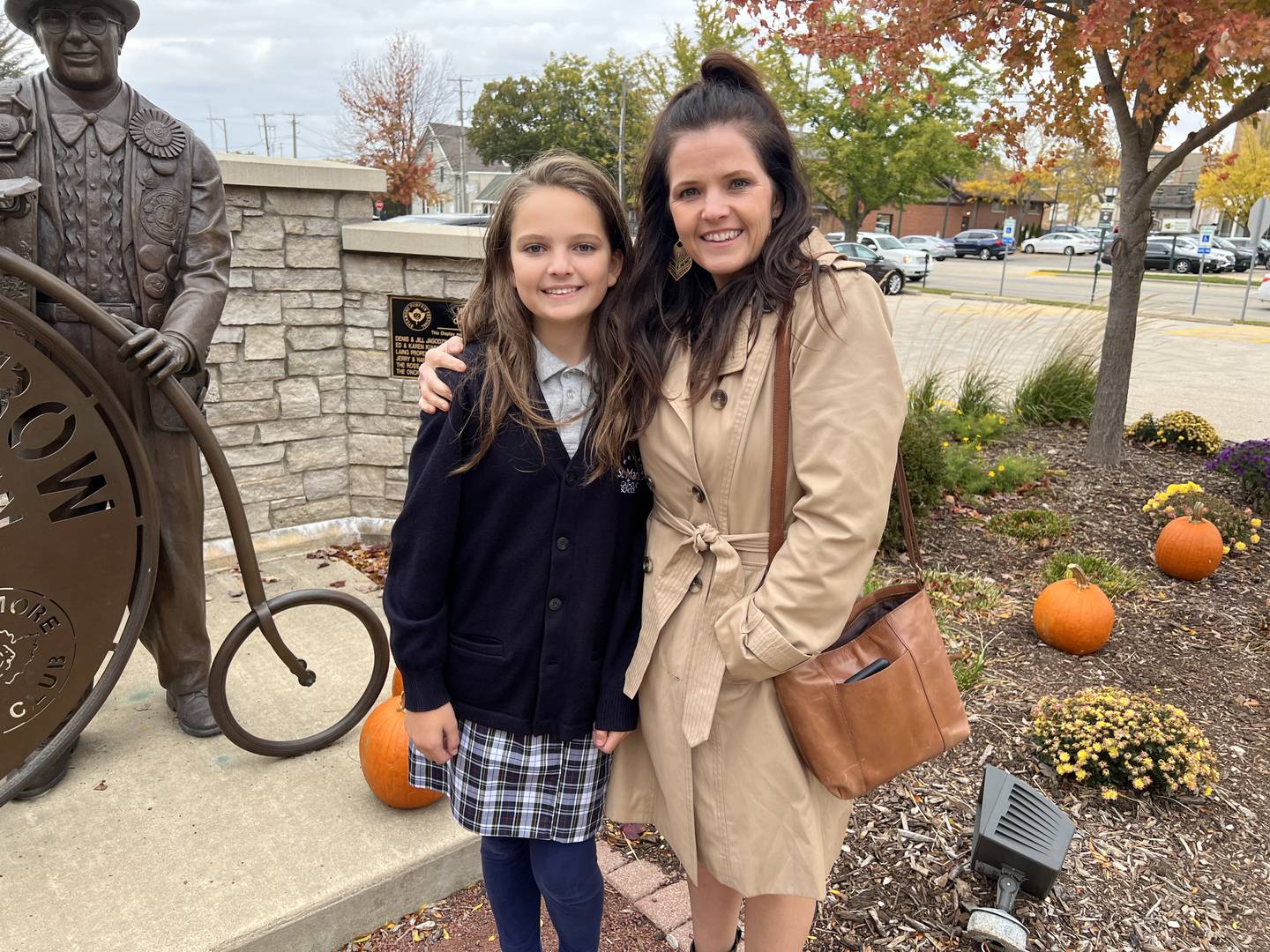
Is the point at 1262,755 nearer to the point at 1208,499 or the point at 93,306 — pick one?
the point at 1208,499

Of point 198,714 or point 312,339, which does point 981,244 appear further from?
point 198,714

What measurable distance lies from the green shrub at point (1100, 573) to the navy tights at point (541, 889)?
3.22 m

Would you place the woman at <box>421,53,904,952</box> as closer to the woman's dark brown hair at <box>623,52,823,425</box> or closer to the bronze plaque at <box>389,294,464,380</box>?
the woman's dark brown hair at <box>623,52,823,425</box>

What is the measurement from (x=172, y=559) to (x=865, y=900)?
2.21 metres

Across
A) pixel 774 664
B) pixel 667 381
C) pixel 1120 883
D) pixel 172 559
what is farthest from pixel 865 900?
pixel 172 559

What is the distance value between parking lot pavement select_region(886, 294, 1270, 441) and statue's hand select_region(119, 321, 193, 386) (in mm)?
6260

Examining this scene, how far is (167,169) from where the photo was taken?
7.77 ft

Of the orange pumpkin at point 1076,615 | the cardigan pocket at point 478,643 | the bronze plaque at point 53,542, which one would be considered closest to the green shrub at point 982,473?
the orange pumpkin at point 1076,615

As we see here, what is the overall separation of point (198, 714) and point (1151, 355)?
43.1ft

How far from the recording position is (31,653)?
6.81ft

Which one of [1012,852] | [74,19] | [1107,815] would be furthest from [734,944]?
[74,19]

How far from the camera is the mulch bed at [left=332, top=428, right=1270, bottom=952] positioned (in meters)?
2.35

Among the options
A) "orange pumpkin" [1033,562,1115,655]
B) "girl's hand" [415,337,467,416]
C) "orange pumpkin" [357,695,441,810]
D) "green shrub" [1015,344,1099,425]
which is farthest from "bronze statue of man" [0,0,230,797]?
"green shrub" [1015,344,1099,425]

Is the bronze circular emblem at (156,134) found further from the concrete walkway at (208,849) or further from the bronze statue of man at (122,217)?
the concrete walkway at (208,849)
